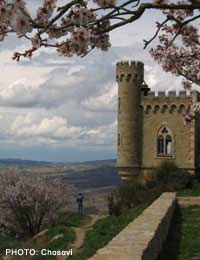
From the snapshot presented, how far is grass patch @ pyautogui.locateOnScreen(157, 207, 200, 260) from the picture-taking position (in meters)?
10.1

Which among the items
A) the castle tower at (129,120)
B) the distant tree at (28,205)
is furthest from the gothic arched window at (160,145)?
the distant tree at (28,205)

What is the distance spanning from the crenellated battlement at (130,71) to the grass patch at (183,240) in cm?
2416

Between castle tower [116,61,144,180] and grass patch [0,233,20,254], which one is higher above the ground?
castle tower [116,61,144,180]

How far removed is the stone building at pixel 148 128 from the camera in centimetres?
3941

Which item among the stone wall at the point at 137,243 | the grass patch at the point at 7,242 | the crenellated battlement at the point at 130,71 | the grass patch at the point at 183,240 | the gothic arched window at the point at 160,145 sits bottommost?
the grass patch at the point at 7,242

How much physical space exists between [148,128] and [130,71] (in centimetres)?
470

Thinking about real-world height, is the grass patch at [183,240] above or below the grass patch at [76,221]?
above

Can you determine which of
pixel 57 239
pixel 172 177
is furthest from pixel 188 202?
pixel 172 177

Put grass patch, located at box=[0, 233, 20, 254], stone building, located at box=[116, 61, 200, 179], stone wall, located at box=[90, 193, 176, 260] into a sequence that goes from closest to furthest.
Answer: stone wall, located at box=[90, 193, 176, 260] → grass patch, located at box=[0, 233, 20, 254] → stone building, located at box=[116, 61, 200, 179]

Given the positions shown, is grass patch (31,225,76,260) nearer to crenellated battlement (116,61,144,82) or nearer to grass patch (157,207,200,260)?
grass patch (157,207,200,260)

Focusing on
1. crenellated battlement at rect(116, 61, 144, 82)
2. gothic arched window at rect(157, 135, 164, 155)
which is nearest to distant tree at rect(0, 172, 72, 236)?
gothic arched window at rect(157, 135, 164, 155)

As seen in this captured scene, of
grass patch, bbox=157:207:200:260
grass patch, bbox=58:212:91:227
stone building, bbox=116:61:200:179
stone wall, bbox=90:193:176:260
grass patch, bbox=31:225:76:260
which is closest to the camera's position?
stone wall, bbox=90:193:176:260

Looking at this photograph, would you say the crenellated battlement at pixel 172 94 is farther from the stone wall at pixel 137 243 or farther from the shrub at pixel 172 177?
the stone wall at pixel 137 243

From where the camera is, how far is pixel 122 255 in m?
7.24
